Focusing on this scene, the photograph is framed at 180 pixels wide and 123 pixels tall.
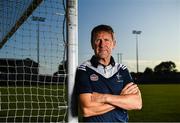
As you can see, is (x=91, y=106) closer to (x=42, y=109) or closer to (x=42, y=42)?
(x=42, y=42)

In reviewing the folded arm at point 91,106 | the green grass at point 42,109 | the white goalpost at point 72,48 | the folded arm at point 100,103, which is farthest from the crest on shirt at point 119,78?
the green grass at point 42,109

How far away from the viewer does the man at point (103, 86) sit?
3.19m

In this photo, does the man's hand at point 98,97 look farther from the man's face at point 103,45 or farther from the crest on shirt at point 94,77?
the man's face at point 103,45

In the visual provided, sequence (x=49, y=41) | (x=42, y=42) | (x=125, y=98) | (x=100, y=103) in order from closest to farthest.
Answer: (x=100, y=103), (x=125, y=98), (x=49, y=41), (x=42, y=42)

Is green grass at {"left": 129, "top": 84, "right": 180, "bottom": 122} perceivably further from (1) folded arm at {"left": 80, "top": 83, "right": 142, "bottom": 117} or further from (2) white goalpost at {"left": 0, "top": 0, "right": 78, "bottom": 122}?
(1) folded arm at {"left": 80, "top": 83, "right": 142, "bottom": 117}

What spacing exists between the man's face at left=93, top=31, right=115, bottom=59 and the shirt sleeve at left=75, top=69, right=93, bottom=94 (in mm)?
199

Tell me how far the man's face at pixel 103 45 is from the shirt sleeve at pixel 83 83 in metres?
0.20

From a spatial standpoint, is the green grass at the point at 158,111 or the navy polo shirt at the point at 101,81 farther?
the green grass at the point at 158,111

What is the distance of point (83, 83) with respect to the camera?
3234mm

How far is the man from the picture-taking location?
126 inches

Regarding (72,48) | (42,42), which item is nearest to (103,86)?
(72,48)

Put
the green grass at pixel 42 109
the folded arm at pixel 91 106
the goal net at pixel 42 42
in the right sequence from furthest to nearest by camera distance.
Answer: the green grass at pixel 42 109
the goal net at pixel 42 42
the folded arm at pixel 91 106

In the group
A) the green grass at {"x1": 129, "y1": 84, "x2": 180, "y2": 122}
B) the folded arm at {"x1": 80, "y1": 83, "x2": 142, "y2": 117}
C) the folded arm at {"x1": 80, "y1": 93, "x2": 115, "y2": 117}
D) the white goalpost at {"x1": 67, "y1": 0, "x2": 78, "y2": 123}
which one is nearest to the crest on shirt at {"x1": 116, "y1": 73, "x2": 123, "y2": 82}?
the folded arm at {"x1": 80, "y1": 83, "x2": 142, "y2": 117}

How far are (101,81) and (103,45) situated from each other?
0.30m
